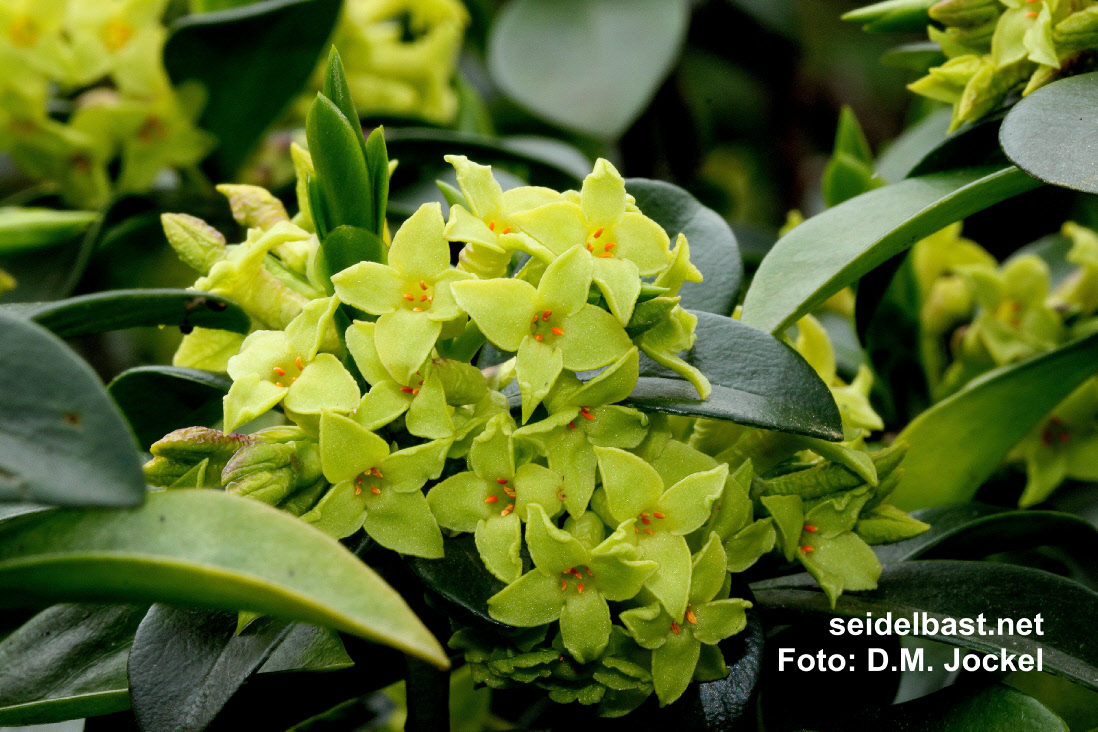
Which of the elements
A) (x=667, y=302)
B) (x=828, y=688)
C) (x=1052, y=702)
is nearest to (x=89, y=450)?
(x=667, y=302)

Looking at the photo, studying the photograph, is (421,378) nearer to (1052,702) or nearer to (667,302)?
(667,302)

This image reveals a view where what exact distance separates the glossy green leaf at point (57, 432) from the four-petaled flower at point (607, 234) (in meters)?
0.25

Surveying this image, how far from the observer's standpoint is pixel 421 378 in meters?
0.56

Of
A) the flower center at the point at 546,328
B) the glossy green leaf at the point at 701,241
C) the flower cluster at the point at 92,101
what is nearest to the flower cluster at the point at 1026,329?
the glossy green leaf at the point at 701,241

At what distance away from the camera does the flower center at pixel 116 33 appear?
1.12 metres

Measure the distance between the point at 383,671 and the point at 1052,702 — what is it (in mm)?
550

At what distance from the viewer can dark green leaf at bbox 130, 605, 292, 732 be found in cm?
56

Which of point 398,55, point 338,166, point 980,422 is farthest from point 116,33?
point 980,422

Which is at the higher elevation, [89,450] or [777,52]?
[89,450]

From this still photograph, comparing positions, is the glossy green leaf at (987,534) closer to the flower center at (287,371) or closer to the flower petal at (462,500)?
the flower petal at (462,500)

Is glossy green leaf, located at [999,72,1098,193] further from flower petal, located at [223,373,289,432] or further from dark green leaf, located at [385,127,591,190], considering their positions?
dark green leaf, located at [385,127,591,190]

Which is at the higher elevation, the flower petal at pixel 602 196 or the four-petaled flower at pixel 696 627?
the flower petal at pixel 602 196

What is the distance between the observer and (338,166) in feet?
1.87

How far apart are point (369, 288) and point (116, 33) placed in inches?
31.6
